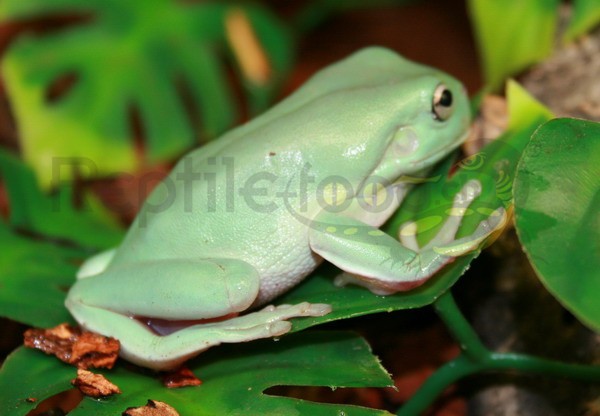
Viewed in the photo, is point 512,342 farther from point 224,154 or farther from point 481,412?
point 224,154

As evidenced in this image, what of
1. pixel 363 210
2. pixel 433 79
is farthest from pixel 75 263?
pixel 433 79

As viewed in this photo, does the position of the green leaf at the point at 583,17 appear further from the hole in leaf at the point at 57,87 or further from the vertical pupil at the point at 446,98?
the hole in leaf at the point at 57,87

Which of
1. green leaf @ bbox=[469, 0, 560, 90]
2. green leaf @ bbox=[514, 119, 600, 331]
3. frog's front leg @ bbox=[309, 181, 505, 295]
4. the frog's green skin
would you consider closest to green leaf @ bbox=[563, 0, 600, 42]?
green leaf @ bbox=[469, 0, 560, 90]

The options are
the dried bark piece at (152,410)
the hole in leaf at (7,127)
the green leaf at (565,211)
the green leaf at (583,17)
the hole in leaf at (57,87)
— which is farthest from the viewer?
the hole in leaf at (57,87)

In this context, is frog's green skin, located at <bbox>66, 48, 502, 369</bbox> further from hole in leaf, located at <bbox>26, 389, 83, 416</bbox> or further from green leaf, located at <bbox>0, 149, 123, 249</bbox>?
green leaf, located at <bbox>0, 149, 123, 249</bbox>

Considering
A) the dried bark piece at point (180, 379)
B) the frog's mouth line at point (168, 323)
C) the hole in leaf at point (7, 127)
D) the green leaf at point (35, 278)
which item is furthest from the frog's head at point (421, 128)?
the hole in leaf at point (7, 127)

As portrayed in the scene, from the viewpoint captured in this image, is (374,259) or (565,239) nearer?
(565,239)
